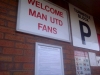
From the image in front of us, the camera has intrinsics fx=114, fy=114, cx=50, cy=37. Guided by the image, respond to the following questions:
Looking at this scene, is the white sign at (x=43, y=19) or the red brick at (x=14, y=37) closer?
the red brick at (x=14, y=37)

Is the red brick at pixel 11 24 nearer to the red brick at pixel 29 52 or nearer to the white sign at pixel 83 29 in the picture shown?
the red brick at pixel 29 52

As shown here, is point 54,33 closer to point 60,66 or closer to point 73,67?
point 60,66

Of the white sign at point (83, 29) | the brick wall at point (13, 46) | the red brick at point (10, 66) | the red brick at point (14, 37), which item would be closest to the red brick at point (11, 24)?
the brick wall at point (13, 46)

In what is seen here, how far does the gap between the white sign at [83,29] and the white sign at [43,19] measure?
19cm

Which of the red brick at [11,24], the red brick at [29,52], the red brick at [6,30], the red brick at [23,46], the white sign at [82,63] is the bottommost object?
the white sign at [82,63]

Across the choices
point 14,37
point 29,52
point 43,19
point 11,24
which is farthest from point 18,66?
point 43,19

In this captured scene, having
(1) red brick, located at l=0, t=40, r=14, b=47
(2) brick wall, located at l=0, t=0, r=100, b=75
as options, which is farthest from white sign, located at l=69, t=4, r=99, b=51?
(1) red brick, located at l=0, t=40, r=14, b=47

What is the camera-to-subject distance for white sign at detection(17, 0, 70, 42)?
132cm

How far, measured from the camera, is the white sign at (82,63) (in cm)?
173

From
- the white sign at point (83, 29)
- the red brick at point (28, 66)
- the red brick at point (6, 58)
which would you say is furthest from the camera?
the white sign at point (83, 29)

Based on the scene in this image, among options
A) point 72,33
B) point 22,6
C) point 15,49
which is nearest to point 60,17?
point 72,33

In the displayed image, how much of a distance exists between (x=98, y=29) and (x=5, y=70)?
6.88 feet

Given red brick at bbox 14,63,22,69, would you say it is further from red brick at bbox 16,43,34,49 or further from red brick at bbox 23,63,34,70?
red brick at bbox 16,43,34,49

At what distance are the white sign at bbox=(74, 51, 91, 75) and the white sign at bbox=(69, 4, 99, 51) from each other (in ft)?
0.48
